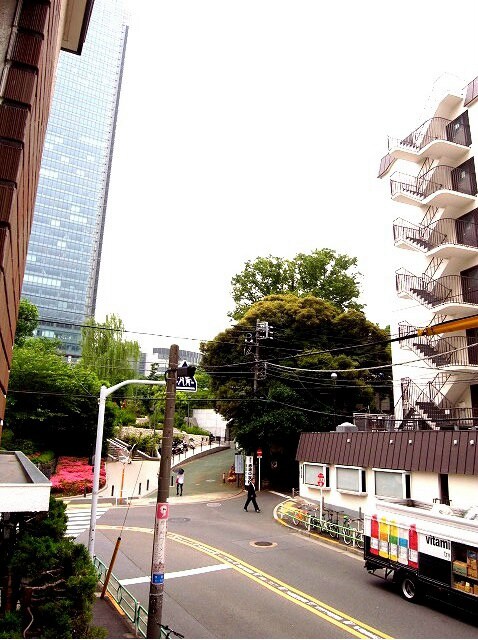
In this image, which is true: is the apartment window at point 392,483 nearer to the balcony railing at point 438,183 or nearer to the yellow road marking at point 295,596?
the yellow road marking at point 295,596

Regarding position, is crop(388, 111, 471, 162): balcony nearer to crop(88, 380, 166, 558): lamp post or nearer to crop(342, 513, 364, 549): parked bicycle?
crop(342, 513, 364, 549): parked bicycle

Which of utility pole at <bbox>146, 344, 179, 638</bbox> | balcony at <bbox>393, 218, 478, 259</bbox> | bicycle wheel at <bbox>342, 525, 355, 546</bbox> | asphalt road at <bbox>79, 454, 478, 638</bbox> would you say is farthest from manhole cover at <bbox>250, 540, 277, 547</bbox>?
balcony at <bbox>393, 218, 478, 259</bbox>

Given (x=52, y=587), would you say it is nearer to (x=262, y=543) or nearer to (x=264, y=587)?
(x=264, y=587)

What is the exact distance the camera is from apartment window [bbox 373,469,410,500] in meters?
18.8

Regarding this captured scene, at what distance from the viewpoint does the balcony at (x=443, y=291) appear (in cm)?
2231

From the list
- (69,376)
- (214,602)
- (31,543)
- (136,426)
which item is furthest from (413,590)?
(136,426)

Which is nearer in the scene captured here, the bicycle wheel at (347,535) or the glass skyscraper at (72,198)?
the bicycle wheel at (347,535)

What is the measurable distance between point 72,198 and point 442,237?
150156 millimetres

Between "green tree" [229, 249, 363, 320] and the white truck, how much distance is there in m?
34.9

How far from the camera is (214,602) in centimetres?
1155

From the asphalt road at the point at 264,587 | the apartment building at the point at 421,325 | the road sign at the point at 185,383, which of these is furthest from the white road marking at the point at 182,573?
the apartment building at the point at 421,325

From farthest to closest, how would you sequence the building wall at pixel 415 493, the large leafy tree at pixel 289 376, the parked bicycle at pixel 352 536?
the large leafy tree at pixel 289 376
the parked bicycle at pixel 352 536
the building wall at pixel 415 493

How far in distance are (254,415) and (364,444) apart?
13319mm

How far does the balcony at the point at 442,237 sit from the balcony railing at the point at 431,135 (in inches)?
159
